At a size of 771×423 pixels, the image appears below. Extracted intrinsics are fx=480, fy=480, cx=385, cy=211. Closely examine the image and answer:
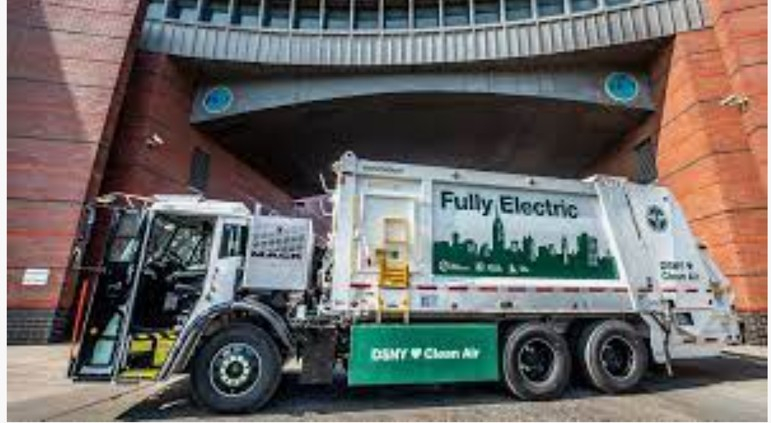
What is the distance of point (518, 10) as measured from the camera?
18.6 meters

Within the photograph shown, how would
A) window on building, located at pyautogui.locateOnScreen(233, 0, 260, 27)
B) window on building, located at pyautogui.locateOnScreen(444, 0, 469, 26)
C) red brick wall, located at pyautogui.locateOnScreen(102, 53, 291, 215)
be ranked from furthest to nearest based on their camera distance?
window on building, located at pyautogui.locateOnScreen(233, 0, 260, 27) → window on building, located at pyautogui.locateOnScreen(444, 0, 469, 26) → red brick wall, located at pyautogui.locateOnScreen(102, 53, 291, 215)

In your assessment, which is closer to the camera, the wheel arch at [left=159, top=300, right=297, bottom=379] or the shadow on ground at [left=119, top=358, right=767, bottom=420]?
the wheel arch at [left=159, top=300, right=297, bottom=379]

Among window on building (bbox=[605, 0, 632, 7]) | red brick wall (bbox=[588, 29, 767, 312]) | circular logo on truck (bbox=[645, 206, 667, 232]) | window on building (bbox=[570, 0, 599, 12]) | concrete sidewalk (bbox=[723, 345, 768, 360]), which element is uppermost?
window on building (bbox=[570, 0, 599, 12])

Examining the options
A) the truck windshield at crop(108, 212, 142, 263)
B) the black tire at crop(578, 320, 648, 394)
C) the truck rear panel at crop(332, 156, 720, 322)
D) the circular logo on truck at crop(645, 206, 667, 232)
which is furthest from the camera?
the circular logo on truck at crop(645, 206, 667, 232)

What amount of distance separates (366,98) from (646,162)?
1107 centimetres

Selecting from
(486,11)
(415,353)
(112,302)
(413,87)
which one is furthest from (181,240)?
Result: (486,11)

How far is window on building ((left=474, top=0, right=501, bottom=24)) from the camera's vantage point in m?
19.0

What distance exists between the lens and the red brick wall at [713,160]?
13.6 meters

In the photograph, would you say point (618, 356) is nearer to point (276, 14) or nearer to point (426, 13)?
point (426, 13)

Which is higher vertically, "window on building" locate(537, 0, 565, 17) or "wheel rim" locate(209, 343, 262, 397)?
"window on building" locate(537, 0, 565, 17)

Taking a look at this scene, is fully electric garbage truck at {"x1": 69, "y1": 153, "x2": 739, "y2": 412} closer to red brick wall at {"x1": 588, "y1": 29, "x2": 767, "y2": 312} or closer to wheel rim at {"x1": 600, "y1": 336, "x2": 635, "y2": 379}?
wheel rim at {"x1": 600, "y1": 336, "x2": 635, "y2": 379}

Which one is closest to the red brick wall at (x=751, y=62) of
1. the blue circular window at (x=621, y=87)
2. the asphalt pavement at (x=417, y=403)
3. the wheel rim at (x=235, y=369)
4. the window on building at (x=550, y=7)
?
the blue circular window at (x=621, y=87)

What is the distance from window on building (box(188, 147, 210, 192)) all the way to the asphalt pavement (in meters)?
12.0

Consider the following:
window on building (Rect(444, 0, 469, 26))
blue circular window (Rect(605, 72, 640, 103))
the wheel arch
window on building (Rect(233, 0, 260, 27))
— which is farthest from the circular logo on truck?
window on building (Rect(233, 0, 260, 27))
